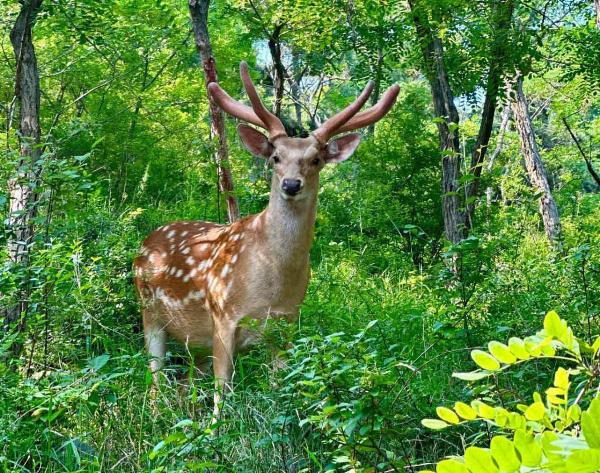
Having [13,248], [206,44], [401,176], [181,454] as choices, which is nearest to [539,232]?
[401,176]

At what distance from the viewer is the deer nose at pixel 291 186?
253 inches

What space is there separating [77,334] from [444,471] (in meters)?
Answer: 4.75

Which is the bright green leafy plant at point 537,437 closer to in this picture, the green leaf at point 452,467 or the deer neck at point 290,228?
the green leaf at point 452,467

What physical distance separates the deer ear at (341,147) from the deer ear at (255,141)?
18.0 inches

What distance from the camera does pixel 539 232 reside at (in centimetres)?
1462

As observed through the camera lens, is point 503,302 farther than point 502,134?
No

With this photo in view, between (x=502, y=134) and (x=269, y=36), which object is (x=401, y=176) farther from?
(x=502, y=134)

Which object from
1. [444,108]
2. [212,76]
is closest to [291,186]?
[212,76]

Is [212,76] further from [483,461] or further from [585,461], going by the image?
[585,461]

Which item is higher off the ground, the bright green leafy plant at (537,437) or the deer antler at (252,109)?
the deer antler at (252,109)

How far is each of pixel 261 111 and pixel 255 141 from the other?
235mm

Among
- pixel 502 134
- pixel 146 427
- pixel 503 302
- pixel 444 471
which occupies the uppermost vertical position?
pixel 502 134

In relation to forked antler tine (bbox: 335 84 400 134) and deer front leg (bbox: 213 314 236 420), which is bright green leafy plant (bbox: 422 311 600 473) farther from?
forked antler tine (bbox: 335 84 400 134)

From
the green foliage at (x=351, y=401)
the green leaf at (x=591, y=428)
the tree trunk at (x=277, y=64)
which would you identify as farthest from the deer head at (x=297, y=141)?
the green leaf at (x=591, y=428)
